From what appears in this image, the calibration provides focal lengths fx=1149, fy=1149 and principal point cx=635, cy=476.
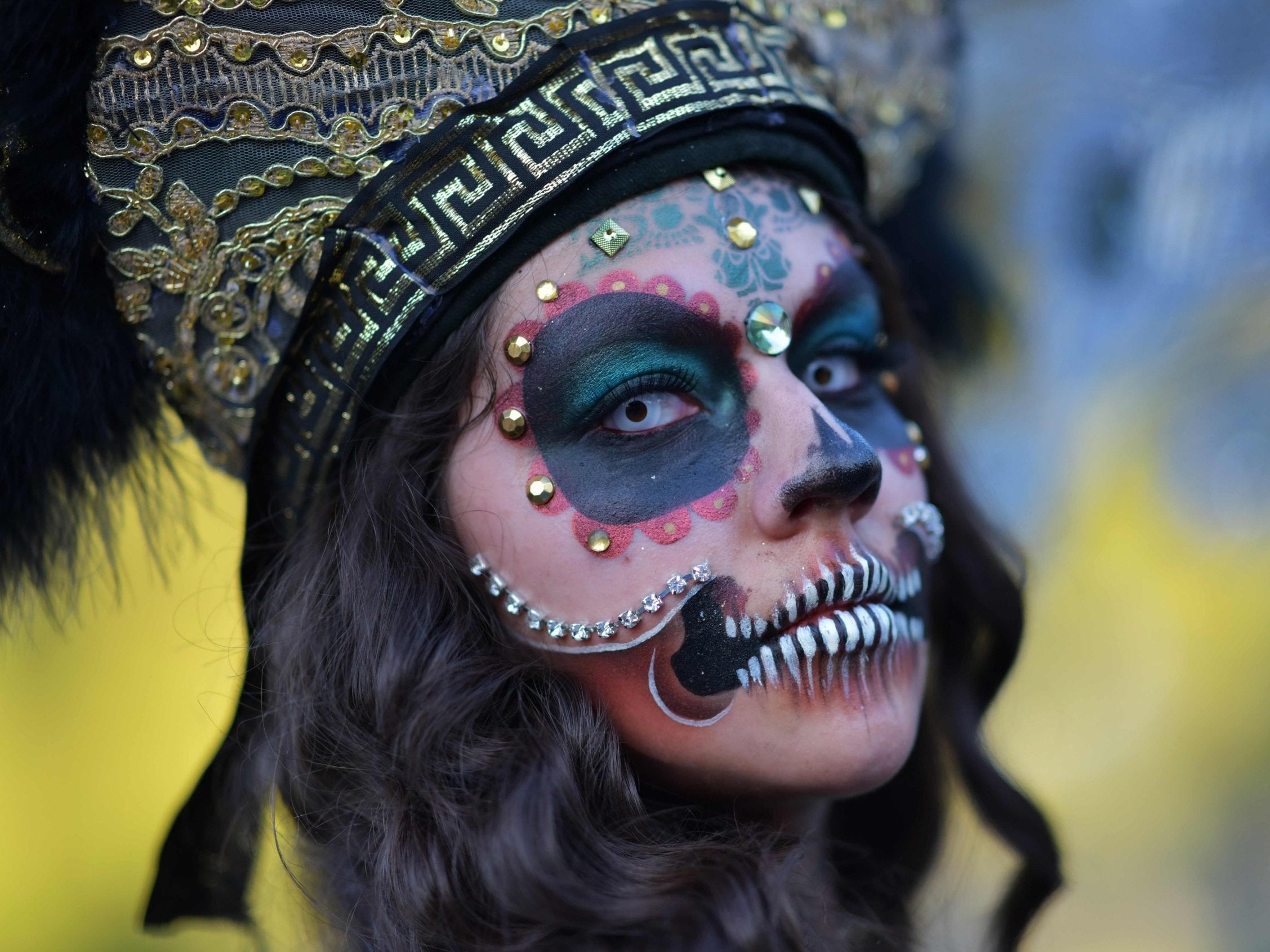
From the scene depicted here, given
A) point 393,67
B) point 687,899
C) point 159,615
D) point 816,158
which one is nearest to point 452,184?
point 393,67

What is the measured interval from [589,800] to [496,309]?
2.16 feet

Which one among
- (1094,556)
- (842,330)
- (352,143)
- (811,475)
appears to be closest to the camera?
(811,475)

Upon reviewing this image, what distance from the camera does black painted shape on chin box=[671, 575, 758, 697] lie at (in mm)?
1453

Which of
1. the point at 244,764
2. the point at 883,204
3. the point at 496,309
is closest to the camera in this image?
the point at 496,309

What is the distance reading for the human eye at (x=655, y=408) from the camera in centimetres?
152

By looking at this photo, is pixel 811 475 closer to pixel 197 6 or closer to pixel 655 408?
pixel 655 408

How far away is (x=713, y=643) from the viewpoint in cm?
145

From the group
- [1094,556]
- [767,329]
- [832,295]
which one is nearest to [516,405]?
[767,329]

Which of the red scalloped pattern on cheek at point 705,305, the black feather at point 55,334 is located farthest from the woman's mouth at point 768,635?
the black feather at point 55,334

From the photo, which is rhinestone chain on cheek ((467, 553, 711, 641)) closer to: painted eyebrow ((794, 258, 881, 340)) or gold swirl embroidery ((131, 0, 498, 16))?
painted eyebrow ((794, 258, 881, 340))

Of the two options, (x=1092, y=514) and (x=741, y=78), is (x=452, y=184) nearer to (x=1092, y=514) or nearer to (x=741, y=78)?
(x=741, y=78)

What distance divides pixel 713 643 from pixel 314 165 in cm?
84

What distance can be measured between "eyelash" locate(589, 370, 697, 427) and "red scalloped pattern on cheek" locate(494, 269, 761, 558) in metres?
0.08

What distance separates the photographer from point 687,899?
1379 mm
